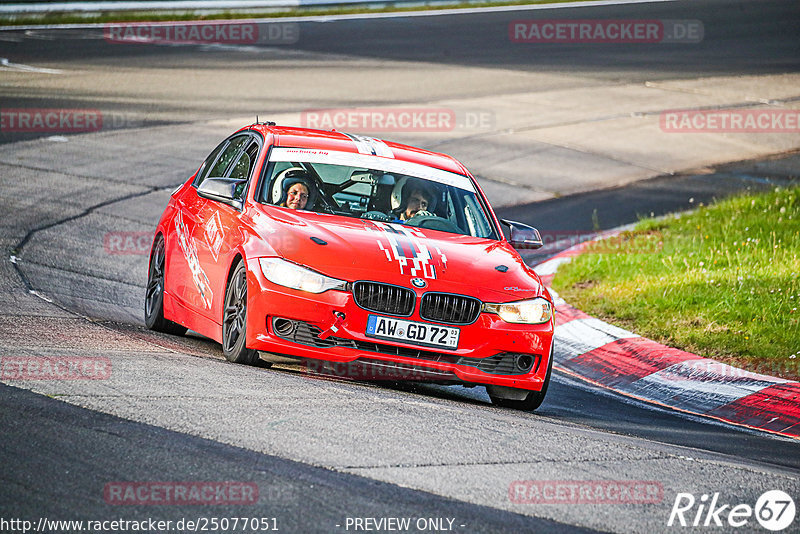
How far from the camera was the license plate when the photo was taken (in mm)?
7055

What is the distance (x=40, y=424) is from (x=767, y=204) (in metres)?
10.9

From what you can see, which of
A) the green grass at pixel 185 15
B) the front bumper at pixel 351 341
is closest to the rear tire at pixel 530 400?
the front bumper at pixel 351 341

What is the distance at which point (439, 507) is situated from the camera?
4816 millimetres

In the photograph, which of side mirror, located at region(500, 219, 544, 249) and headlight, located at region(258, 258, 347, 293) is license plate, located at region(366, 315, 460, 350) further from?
side mirror, located at region(500, 219, 544, 249)

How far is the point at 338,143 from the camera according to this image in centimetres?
888

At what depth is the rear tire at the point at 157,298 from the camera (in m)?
9.08

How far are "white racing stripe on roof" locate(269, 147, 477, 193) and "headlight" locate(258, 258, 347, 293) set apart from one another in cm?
153

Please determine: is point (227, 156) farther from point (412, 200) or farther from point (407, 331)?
point (407, 331)

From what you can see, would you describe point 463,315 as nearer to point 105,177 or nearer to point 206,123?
point 105,177

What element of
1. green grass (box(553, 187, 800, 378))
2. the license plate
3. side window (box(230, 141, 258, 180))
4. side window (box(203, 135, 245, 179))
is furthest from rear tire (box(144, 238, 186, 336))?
green grass (box(553, 187, 800, 378))

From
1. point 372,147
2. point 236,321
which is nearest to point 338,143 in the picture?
point 372,147

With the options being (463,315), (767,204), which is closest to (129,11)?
(767,204)

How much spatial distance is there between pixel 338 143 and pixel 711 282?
4043 mm

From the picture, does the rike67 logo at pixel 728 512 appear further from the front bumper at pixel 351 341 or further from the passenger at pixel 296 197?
the passenger at pixel 296 197
